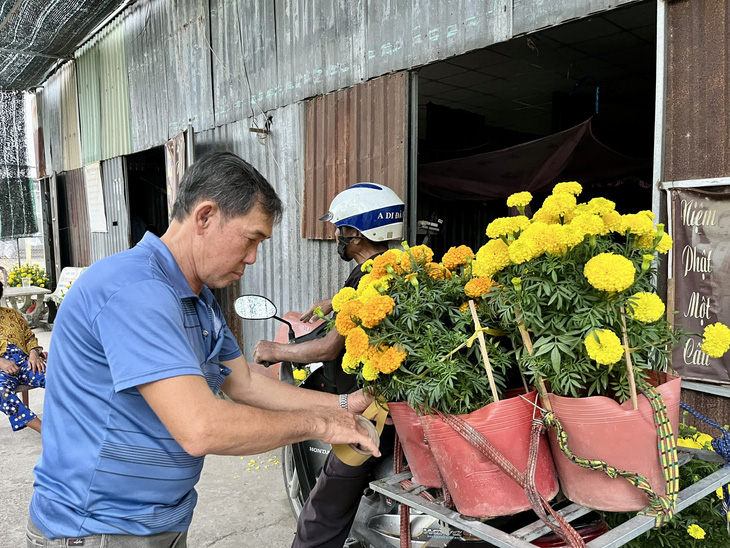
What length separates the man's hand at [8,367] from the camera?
488 cm

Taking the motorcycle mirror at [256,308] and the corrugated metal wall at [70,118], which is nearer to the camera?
the motorcycle mirror at [256,308]

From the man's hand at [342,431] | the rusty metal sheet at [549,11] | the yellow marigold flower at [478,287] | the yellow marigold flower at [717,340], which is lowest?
the man's hand at [342,431]

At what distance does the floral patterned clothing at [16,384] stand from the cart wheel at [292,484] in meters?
2.89

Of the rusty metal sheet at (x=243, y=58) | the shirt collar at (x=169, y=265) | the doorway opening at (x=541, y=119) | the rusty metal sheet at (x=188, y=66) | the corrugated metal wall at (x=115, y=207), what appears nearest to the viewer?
the shirt collar at (x=169, y=265)

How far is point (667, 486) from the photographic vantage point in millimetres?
1224

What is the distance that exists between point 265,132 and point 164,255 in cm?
432

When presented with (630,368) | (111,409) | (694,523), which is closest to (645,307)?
(630,368)

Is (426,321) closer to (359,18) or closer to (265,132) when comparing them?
(359,18)

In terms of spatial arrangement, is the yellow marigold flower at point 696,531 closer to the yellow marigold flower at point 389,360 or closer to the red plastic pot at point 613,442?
the red plastic pot at point 613,442

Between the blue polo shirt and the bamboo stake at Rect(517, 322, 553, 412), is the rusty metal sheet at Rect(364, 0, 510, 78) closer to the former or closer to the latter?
the bamboo stake at Rect(517, 322, 553, 412)

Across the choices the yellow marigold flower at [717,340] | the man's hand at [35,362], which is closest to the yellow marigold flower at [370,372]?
the yellow marigold flower at [717,340]

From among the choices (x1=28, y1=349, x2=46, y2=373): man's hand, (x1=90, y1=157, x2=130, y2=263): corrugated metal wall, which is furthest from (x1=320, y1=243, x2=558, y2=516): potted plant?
(x1=90, y1=157, x2=130, y2=263): corrugated metal wall

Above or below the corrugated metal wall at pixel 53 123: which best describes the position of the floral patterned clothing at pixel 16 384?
below

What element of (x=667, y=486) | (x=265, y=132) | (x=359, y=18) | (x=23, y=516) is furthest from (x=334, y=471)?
(x=265, y=132)
